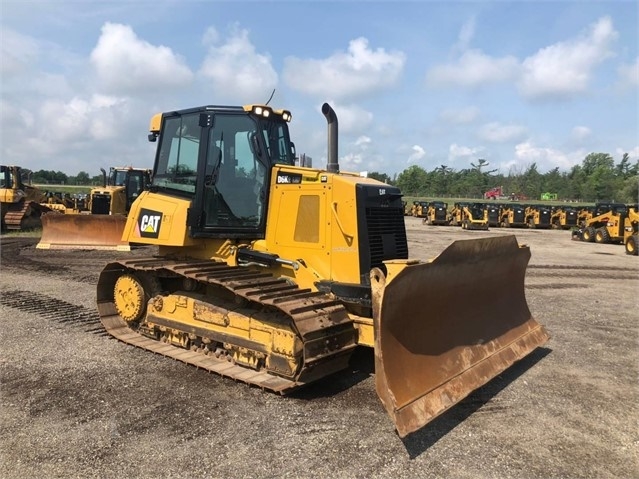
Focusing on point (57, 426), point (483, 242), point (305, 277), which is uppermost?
point (483, 242)

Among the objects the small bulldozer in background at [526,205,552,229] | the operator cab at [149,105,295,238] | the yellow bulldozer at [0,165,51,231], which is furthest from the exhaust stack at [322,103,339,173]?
the small bulldozer in background at [526,205,552,229]

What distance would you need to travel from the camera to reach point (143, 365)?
600 centimetres

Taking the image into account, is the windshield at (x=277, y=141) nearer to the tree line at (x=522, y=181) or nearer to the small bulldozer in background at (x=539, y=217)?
the small bulldozer in background at (x=539, y=217)

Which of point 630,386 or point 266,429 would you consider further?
point 630,386

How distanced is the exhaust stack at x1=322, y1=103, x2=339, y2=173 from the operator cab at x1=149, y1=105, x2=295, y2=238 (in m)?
0.73

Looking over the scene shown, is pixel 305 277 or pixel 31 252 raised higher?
pixel 305 277

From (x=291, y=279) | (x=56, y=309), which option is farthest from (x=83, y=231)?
(x=291, y=279)

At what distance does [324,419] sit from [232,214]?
293cm

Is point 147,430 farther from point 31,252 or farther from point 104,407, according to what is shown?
point 31,252

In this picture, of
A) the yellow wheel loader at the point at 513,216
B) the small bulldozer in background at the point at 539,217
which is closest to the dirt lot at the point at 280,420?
the yellow wheel loader at the point at 513,216

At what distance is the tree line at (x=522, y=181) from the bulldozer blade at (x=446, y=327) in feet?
245

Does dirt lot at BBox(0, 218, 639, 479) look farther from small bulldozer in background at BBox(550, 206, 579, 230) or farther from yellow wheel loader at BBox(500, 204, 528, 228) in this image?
small bulldozer in background at BBox(550, 206, 579, 230)

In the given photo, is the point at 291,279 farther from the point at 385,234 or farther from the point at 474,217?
the point at 474,217

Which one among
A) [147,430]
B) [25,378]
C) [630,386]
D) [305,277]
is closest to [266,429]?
[147,430]
